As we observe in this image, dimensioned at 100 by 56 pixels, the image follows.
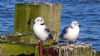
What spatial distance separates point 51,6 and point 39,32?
262 cm

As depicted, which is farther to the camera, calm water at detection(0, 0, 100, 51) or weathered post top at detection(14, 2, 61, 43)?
calm water at detection(0, 0, 100, 51)

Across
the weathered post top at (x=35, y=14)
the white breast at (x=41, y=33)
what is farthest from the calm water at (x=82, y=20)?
the white breast at (x=41, y=33)

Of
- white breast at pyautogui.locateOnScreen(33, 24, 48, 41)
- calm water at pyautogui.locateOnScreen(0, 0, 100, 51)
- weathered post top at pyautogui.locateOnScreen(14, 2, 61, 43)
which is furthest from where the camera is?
calm water at pyautogui.locateOnScreen(0, 0, 100, 51)

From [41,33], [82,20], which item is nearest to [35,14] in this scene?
[41,33]

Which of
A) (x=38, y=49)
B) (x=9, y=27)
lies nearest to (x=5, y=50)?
(x=38, y=49)

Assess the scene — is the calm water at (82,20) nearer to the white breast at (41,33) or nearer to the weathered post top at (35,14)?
the weathered post top at (35,14)

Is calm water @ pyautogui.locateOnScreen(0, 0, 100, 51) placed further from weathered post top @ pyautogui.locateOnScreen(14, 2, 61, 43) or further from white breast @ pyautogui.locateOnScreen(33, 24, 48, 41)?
white breast @ pyautogui.locateOnScreen(33, 24, 48, 41)

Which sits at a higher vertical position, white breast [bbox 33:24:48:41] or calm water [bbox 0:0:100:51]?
white breast [bbox 33:24:48:41]

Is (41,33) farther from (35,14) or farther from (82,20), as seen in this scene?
(82,20)

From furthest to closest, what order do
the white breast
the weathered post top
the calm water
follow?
the calm water < the weathered post top < the white breast

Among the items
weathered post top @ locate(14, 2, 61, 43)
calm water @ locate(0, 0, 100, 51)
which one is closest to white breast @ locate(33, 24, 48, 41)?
weathered post top @ locate(14, 2, 61, 43)

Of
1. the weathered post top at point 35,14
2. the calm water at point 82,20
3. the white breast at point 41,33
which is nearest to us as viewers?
the white breast at point 41,33

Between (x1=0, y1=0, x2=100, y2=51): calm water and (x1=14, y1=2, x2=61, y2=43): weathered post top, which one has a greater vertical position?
(x1=14, y1=2, x2=61, y2=43): weathered post top

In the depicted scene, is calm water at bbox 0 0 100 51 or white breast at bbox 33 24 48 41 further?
calm water at bbox 0 0 100 51
